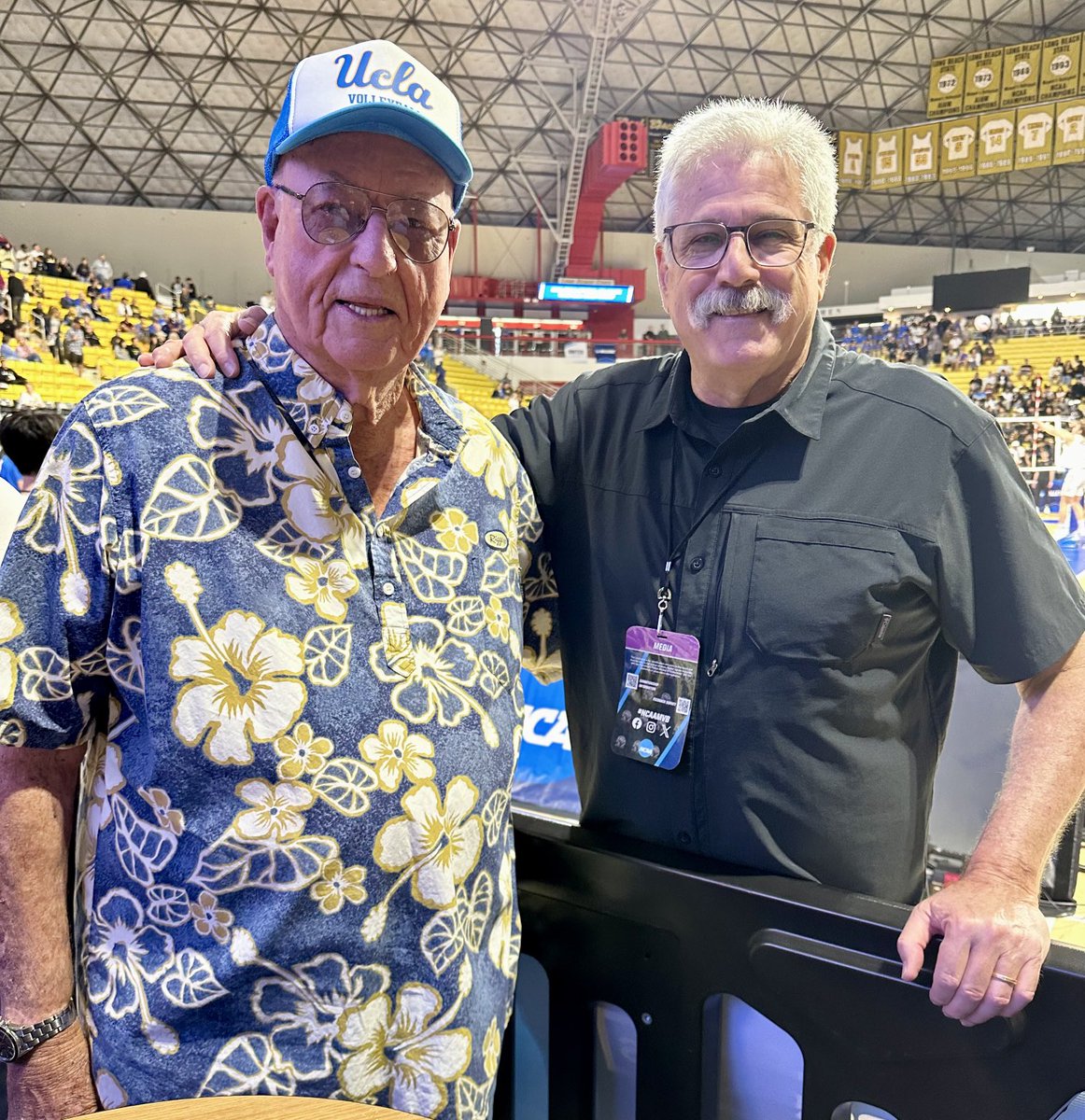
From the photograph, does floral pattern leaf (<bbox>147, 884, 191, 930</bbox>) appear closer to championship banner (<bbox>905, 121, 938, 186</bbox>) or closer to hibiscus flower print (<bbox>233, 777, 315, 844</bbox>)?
hibiscus flower print (<bbox>233, 777, 315, 844</bbox>)

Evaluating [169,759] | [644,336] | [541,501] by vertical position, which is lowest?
[169,759]

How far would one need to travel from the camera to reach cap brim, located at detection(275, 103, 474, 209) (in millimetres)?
1019

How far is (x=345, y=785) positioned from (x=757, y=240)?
0.92m

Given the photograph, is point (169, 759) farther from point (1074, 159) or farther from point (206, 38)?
point (206, 38)

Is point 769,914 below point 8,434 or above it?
below

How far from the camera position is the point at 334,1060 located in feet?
3.29

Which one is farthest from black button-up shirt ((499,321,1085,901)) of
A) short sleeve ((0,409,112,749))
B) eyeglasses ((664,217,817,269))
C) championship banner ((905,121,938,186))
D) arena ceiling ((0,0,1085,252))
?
championship banner ((905,121,938,186))

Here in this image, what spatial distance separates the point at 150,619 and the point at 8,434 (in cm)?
273

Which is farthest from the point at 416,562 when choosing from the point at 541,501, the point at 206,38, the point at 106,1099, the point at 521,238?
the point at 521,238

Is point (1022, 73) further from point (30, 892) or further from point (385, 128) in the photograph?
point (30, 892)

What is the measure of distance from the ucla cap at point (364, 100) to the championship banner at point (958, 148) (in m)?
18.0

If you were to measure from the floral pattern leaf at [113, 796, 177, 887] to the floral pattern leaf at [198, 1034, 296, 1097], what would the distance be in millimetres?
196

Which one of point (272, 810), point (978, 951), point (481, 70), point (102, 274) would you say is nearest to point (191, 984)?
point (272, 810)

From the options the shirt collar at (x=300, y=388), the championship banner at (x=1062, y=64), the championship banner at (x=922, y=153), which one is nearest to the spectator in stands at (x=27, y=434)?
the shirt collar at (x=300, y=388)
